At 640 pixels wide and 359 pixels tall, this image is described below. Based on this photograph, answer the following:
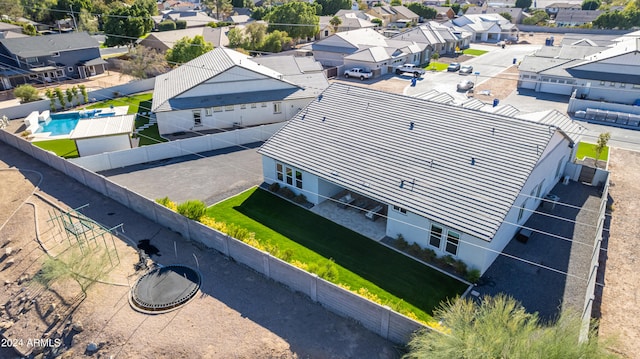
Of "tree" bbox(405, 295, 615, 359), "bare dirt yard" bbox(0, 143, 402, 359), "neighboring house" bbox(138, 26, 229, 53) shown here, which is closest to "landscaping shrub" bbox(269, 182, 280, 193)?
"bare dirt yard" bbox(0, 143, 402, 359)

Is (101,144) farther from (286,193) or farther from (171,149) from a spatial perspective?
(286,193)

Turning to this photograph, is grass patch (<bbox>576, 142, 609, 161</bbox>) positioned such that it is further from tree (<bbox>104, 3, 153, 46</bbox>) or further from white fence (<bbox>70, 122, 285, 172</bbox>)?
tree (<bbox>104, 3, 153, 46</bbox>)

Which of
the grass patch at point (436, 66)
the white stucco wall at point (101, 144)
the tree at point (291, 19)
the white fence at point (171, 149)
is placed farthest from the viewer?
the tree at point (291, 19)

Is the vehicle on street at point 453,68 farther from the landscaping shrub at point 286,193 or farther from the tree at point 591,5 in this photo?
the tree at point 591,5

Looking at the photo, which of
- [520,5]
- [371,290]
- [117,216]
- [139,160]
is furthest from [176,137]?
[520,5]

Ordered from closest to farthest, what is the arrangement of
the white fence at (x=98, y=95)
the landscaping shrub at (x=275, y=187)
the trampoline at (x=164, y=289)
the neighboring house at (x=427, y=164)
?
the trampoline at (x=164, y=289) < the neighboring house at (x=427, y=164) < the landscaping shrub at (x=275, y=187) < the white fence at (x=98, y=95)

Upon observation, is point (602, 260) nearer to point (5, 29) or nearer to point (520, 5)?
point (5, 29)

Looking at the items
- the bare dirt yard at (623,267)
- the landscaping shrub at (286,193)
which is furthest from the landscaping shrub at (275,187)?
the bare dirt yard at (623,267)
